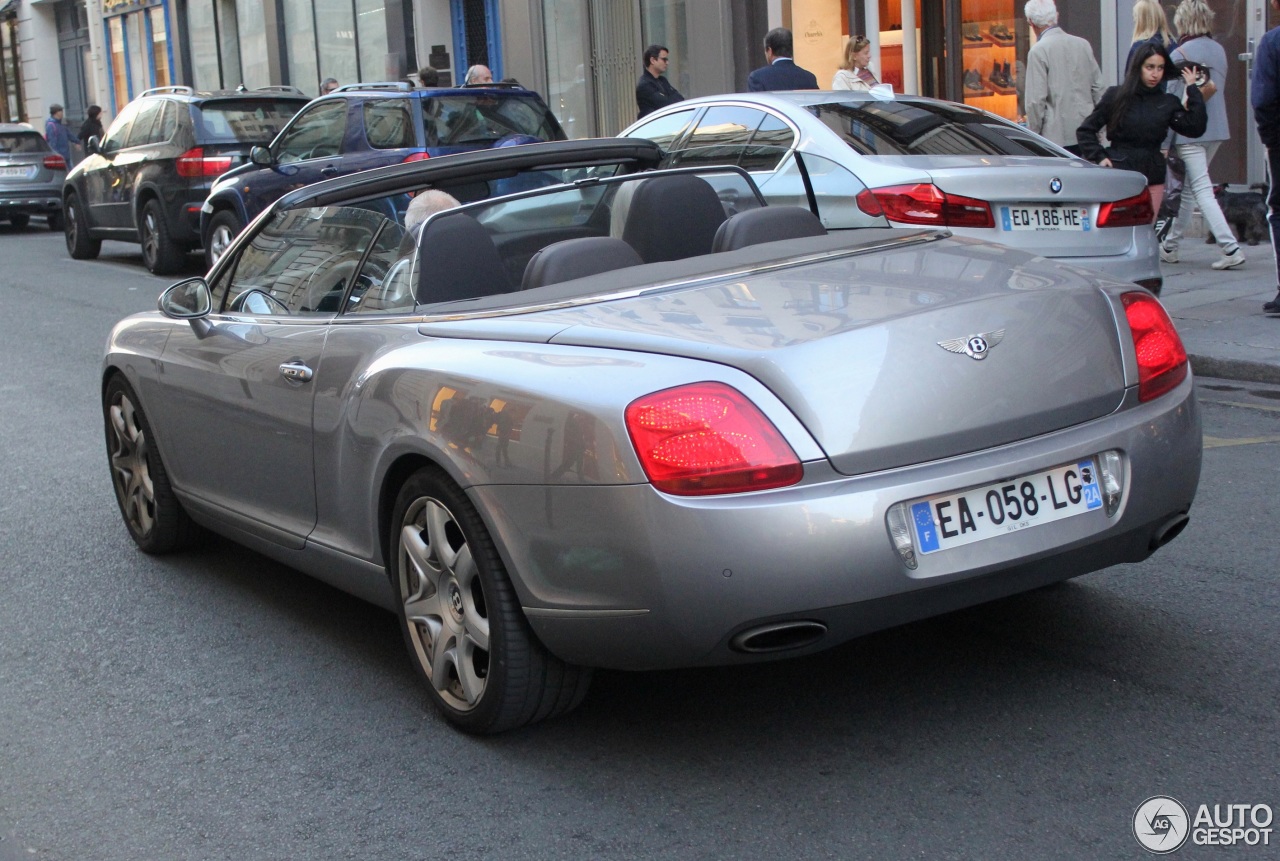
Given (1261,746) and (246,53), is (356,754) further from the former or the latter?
(246,53)

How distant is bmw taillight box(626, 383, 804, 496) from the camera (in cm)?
316

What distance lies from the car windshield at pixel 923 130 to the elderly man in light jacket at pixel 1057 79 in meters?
2.82

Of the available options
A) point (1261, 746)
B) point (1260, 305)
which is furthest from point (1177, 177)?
point (1261, 746)

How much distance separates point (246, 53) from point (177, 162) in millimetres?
18682

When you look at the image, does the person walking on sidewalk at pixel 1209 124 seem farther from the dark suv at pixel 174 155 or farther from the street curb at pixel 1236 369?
the dark suv at pixel 174 155

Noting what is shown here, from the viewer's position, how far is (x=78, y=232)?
729 inches

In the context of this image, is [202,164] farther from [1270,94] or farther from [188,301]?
[188,301]

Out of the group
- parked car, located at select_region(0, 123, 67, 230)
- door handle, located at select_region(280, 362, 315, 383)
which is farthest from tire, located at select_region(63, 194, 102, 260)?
door handle, located at select_region(280, 362, 315, 383)

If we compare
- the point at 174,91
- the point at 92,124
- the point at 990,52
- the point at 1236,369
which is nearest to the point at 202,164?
the point at 174,91

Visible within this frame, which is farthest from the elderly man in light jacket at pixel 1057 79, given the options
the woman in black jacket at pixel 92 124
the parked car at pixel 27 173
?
the woman in black jacket at pixel 92 124

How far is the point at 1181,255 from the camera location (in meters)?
12.2

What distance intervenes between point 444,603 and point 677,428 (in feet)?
3.02

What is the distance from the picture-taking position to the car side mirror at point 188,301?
4934 mm

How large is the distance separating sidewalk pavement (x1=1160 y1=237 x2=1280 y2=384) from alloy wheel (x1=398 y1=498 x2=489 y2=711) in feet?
18.0
